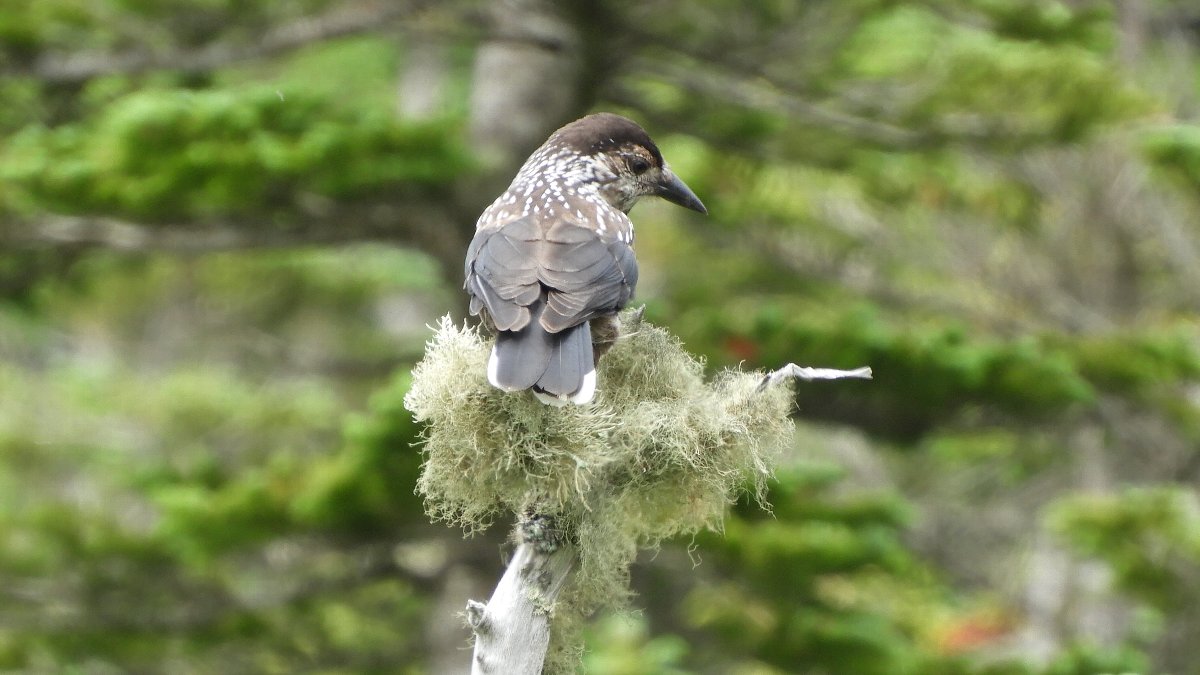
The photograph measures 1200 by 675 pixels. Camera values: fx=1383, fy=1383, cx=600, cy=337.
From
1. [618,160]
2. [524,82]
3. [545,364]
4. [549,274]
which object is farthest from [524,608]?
[524,82]

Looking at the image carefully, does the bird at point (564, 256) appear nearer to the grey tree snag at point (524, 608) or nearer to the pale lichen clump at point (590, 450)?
the pale lichen clump at point (590, 450)

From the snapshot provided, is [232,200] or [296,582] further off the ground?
[232,200]

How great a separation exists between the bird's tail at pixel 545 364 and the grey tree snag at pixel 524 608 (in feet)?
0.94

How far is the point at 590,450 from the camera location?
3.00 metres

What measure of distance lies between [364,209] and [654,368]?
3.60 metres

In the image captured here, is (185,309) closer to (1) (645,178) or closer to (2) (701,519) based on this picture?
(1) (645,178)

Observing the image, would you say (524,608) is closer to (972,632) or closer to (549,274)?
(549,274)

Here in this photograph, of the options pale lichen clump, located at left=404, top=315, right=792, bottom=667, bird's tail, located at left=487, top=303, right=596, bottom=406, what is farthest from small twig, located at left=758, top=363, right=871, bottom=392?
bird's tail, located at left=487, top=303, right=596, bottom=406

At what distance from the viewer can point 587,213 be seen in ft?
13.3

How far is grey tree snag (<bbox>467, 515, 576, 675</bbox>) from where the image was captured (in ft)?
9.02

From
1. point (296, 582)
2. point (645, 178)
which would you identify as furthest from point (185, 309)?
point (645, 178)

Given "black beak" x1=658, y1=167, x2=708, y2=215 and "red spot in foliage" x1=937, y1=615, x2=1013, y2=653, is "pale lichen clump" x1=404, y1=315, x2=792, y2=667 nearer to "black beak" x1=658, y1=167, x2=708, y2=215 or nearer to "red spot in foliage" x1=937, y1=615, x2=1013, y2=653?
"black beak" x1=658, y1=167, x2=708, y2=215

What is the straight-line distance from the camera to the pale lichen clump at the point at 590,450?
9.92 feet

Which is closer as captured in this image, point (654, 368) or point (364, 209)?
point (654, 368)
